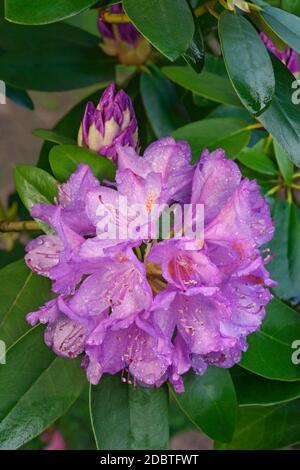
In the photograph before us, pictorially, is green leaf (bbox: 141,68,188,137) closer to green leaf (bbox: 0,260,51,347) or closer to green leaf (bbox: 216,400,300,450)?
green leaf (bbox: 0,260,51,347)

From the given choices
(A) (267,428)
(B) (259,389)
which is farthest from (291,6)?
(A) (267,428)

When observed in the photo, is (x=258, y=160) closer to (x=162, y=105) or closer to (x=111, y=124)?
(x=162, y=105)

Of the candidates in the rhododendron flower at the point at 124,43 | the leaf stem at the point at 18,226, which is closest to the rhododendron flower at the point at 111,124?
the leaf stem at the point at 18,226

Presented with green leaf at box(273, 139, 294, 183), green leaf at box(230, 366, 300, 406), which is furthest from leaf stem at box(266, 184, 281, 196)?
green leaf at box(230, 366, 300, 406)

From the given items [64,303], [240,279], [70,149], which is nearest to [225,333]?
[240,279]

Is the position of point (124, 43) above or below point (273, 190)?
above

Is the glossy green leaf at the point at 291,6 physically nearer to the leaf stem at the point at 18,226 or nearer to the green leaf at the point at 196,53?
the green leaf at the point at 196,53
